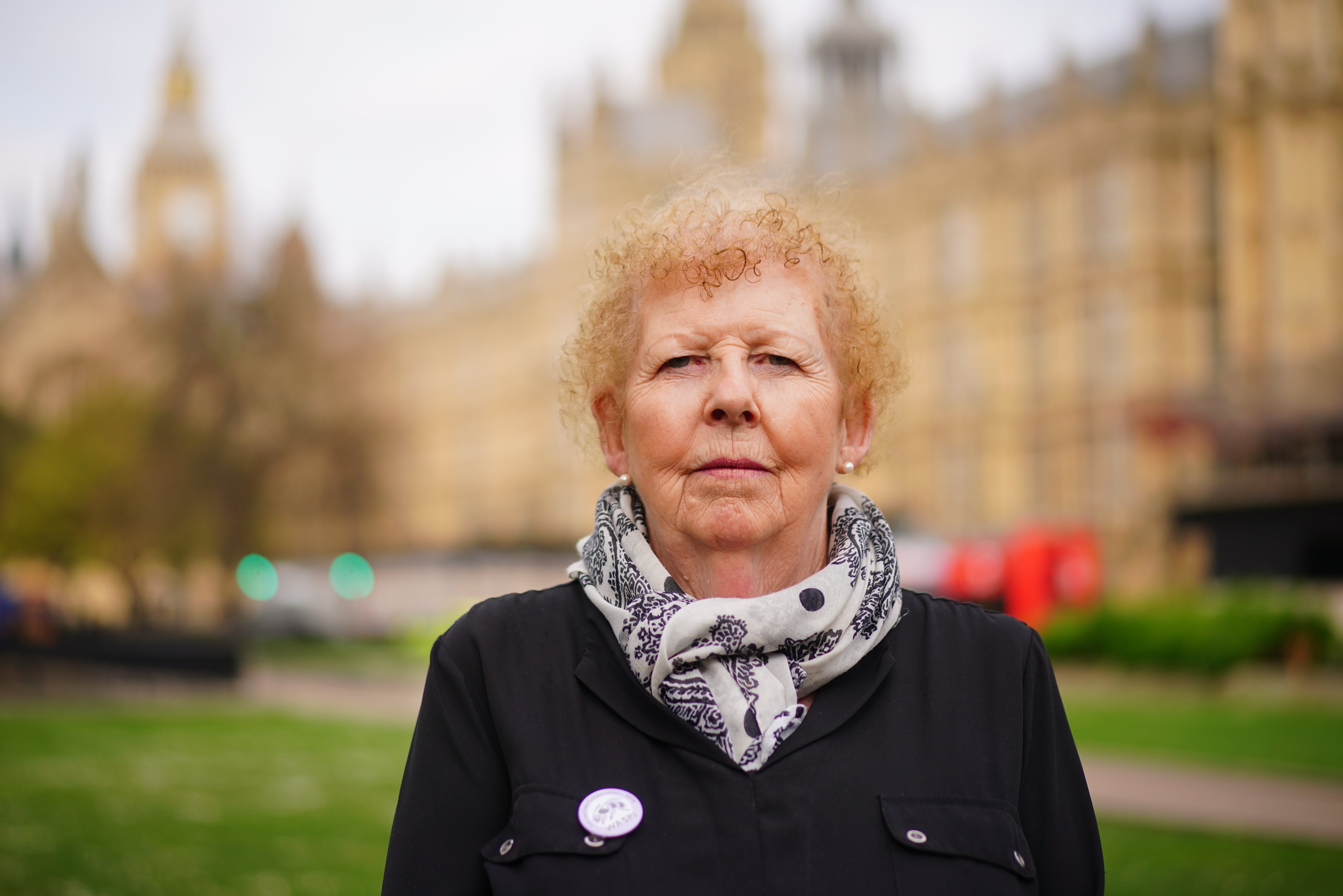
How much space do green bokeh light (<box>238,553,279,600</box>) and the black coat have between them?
1833 inches

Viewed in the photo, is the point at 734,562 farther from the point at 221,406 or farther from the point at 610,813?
the point at 221,406

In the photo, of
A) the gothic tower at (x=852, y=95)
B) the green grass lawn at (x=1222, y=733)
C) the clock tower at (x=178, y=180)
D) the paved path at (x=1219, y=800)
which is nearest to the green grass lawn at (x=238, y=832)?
the paved path at (x=1219, y=800)

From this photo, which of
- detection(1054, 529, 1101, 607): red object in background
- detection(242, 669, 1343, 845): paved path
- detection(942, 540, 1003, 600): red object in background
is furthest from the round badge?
detection(942, 540, 1003, 600): red object in background

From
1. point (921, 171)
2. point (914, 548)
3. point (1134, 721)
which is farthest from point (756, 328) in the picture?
point (921, 171)

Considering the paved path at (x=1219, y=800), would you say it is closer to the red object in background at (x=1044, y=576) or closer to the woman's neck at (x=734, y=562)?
the woman's neck at (x=734, y=562)

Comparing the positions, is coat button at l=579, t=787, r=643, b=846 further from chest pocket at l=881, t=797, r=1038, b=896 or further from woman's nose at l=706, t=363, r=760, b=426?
woman's nose at l=706, t=363, r=760, b=426

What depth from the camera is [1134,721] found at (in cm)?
1242

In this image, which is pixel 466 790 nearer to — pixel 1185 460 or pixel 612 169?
pixel 1185 460

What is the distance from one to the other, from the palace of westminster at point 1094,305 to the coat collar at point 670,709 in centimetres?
1884

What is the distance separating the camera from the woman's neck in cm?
200

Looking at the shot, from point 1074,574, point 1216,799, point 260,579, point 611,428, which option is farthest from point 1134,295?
point 611,428

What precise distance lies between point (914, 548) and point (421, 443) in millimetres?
40981

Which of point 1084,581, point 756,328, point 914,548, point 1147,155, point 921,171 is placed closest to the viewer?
point 756,328

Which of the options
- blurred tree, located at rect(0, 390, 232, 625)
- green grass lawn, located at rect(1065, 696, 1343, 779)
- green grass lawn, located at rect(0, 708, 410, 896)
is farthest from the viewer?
blurred tree, located at rect(0, 390, 232, 625)
